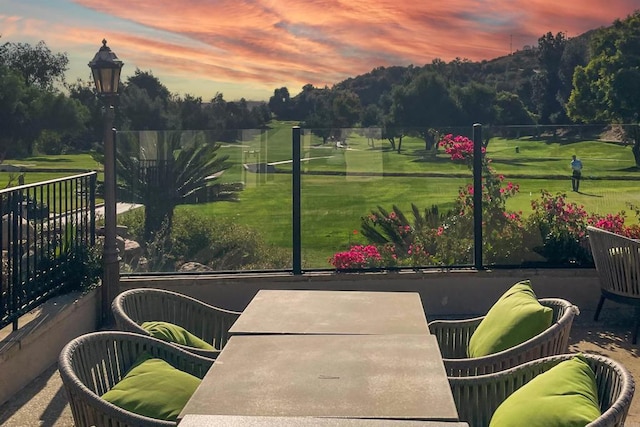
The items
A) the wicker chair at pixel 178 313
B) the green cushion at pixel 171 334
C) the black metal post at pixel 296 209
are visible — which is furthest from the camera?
the black metal post at pixel 296 209

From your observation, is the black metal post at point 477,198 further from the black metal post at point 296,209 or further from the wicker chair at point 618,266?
the black metal post at point 296,209

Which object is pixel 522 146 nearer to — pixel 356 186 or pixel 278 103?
pixel 356 186

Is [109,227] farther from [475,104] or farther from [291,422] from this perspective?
[475,104]

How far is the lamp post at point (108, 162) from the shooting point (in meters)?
7.38

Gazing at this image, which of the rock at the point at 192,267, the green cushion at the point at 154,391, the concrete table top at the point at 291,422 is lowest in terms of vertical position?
the rock at the point at 192,267

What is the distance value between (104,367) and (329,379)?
46.0 inches

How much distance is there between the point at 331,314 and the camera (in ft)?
13.9

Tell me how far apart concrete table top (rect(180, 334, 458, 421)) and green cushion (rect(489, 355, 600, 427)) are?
0.27 meters

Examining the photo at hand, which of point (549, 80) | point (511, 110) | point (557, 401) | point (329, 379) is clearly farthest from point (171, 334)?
point (549, 80)

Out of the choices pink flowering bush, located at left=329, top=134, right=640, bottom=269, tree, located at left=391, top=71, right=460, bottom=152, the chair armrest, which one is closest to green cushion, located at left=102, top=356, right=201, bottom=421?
the chair armrest

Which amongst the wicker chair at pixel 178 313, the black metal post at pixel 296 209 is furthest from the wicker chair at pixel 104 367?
the black metal post at pixel 296 209

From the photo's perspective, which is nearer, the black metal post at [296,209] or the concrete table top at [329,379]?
the concrete table top at [329,379]

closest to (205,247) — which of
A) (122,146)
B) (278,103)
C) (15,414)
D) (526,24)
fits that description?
(122,146)

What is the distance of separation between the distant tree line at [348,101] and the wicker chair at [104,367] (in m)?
44.0
